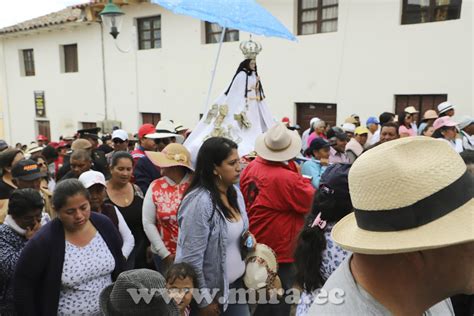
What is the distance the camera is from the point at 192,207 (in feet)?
8.73

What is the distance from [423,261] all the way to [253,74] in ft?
16.3

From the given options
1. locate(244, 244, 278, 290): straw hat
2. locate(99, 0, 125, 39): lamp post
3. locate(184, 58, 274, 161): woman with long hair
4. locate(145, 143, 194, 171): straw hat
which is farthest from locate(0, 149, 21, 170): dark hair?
locate(99, 0, 125, 39): lamp post

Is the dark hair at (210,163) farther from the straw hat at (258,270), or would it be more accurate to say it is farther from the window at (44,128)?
the window at (44,128)

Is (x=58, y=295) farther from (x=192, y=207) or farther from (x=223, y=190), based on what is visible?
(x=223, y=190)

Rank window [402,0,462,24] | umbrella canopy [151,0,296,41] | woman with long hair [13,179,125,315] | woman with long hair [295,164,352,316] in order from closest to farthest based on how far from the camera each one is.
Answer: woman with long hair [295,164,352,316] < woman with long hair [13,179,125,315] < umbrella canopy [151,0,296,41] < window [402,0,462,24]

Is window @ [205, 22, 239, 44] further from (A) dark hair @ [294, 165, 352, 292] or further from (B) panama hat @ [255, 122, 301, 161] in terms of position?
(A) dark hair @ [294, 165, 352, 292]

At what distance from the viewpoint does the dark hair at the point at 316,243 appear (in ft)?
6.58

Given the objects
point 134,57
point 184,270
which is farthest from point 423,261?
point 134,57

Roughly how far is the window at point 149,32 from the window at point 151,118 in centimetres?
235

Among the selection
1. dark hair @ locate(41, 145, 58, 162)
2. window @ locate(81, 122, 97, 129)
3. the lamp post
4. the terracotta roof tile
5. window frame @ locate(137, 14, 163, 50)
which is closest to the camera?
dark hair @ locate(41, 145, 58, 162)

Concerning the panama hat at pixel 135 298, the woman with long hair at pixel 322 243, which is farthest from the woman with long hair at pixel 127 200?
the woman with long hair at pixel 322 243

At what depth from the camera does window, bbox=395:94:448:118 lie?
9206 millimetres

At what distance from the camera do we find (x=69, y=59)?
55.8 feet

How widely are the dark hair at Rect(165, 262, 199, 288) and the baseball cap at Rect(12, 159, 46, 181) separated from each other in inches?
75.1
